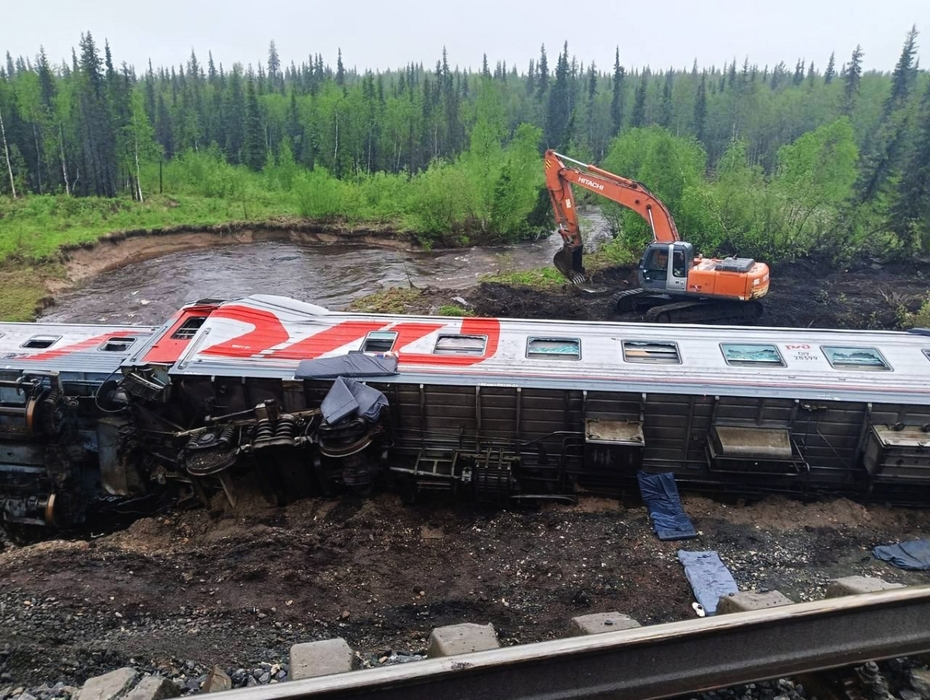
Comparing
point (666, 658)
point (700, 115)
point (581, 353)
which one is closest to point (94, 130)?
point (581, 353)

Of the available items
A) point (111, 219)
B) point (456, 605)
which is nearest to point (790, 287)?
point (456, 605)

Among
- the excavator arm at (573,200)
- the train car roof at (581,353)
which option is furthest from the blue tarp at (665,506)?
the excavator arm at (573,200)

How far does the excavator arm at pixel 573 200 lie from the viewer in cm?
1992

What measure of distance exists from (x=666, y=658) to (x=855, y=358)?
27.3 ft

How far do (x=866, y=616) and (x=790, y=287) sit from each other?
890 inches

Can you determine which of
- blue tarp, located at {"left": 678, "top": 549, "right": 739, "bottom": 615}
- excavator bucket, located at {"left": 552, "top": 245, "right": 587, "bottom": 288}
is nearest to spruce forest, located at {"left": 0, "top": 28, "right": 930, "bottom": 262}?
excavator bucket, located at {"left": 552, "top": 245, "right": 587, "bottom": 288}

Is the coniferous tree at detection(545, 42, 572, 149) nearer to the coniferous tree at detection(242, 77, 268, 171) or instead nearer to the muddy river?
the coniferous tree at detection(242, 77, 268, 171)

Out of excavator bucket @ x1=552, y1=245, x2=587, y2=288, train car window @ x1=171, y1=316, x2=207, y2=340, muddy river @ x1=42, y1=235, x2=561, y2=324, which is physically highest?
train car window @ x1=171, y1=316, x2=207, y2=340

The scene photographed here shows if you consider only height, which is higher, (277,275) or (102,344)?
(102,344)

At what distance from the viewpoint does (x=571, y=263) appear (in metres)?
23.0

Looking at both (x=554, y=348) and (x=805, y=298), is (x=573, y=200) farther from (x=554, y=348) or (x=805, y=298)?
(x=554, y=348)

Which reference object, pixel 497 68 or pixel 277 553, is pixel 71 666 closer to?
pixel 277 553

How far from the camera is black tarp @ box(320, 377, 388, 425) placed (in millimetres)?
9438

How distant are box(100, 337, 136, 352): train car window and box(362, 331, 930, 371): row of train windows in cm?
466
